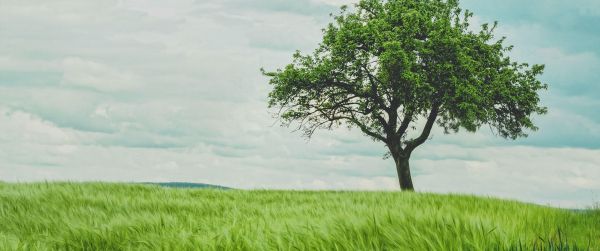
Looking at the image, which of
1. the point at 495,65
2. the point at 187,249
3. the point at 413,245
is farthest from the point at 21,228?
the point at 495,65

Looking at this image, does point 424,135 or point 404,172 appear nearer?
point 404,172

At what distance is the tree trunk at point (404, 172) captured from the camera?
29047 mm

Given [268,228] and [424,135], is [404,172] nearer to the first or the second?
[424,135]

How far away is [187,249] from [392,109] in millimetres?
23431

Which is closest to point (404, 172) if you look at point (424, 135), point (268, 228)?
point (424, 135)

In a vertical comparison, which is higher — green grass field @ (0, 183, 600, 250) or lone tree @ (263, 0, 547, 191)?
lone tree @ (263, 0, 547, 191)

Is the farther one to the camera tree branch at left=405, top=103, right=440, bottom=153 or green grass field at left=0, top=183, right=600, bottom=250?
tree branch at left=405, top=103, right=440, bottom=153

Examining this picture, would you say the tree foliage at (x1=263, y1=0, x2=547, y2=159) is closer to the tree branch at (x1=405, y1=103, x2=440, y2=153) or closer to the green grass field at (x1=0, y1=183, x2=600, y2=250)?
the tree branch at (x1=405, y1=103, x2=440, y2=153)

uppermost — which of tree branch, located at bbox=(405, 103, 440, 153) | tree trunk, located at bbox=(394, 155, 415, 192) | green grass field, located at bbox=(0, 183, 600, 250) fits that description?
tree branch, located at bbox=(405, 103, 440, 153)

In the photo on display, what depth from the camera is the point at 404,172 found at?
2903 centimetres

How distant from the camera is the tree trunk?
29047mm

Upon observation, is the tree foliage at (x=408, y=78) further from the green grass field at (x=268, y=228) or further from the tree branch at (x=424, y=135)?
the green grass field at (x=268, y=228)

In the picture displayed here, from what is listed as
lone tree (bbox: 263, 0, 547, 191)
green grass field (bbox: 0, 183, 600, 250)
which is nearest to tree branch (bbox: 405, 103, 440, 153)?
lone tree (bbox: 263, 0, 547, 191)

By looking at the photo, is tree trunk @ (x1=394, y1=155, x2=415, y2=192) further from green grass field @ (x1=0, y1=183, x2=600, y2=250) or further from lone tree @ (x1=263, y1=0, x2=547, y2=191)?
green grass field @ (x1=0, y1=183, x2=600, y2=250)
